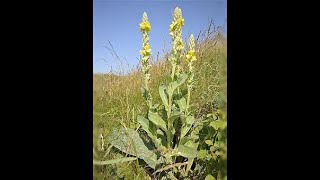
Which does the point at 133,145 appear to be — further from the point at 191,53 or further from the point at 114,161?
the point at 191,53

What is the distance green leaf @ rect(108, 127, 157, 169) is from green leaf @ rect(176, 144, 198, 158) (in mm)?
56

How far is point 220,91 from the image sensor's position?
811 millimetres

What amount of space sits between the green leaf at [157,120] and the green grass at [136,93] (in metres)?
0.02

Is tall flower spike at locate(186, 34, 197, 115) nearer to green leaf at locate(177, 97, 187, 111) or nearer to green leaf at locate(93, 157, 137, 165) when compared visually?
green leaf at locate(177, 97, 187, 111)

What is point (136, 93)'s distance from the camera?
893 millimetres

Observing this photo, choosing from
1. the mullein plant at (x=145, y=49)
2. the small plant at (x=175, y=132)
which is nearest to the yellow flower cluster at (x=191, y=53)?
the small plant at (x=175, y=132)

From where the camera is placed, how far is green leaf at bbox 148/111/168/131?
0.94 meters

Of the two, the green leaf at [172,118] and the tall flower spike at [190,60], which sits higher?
the tall flower spike at [190,60]

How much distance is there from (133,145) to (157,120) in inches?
3.3

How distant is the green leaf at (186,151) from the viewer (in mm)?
886

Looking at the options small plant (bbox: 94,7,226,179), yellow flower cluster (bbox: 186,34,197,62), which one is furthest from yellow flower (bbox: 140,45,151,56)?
yellow flower cluster (bbox: 186,34,197,62)

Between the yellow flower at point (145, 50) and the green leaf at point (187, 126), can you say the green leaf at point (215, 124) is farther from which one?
the yellow flower at point (145, 50)
